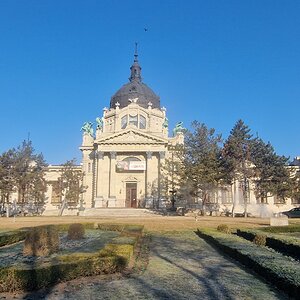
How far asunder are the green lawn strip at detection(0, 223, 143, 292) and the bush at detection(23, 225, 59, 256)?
323cm

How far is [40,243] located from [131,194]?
164 feet

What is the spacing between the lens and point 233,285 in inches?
364

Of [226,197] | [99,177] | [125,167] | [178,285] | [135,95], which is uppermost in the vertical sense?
[135,95]

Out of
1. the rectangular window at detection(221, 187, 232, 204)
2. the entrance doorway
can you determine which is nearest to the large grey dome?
the entrance doorway

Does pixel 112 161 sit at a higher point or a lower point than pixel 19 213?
higher

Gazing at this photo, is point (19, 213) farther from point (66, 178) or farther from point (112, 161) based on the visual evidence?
point (112, 161)

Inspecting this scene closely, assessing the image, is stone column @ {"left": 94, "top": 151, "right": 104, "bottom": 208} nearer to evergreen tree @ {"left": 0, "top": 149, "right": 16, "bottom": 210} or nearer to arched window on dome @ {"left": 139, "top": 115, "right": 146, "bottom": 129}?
arched window on dome @ {"left": 139, "top": 115, "right": 146, "bottom": 129}

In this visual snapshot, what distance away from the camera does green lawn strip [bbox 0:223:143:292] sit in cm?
845

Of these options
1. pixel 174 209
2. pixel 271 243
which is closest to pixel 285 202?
pixel 174 209

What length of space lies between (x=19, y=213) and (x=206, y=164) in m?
32.8

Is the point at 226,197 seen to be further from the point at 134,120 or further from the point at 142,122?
Answer: the point at 134,120

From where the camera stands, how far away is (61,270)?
→ 9.27 m

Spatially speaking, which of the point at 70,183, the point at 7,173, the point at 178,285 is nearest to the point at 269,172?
the point at 70,183

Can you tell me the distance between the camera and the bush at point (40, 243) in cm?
1380
